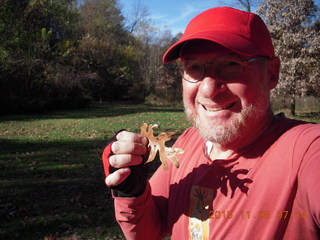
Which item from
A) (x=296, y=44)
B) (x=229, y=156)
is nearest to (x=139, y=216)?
(x=229, y=156)

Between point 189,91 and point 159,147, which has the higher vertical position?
point 189,91

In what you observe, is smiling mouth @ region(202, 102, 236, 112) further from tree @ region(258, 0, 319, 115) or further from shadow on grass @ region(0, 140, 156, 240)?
tree @ region(258, 0, 319, 115)

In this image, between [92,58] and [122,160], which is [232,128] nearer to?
[122,160]

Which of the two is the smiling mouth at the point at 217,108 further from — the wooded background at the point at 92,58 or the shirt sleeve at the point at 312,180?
the wooded background at the point at 92,58

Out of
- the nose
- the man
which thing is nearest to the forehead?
the man

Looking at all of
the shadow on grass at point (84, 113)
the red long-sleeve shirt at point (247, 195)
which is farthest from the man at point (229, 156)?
the shadow on grass at point (84, 113)

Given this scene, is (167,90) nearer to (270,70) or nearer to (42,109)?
(42,109)
